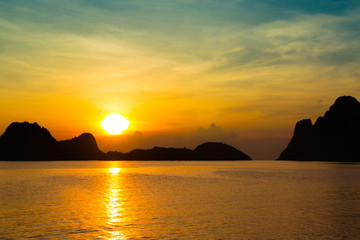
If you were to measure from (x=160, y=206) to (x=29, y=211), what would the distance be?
16.8m

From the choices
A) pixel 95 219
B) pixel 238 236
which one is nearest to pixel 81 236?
pixel 95 219

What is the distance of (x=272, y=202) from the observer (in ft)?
175

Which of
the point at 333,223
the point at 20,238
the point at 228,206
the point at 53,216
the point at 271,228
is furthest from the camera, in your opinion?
the point at 228,206

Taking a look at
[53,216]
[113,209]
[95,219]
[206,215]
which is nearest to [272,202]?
[206,215]

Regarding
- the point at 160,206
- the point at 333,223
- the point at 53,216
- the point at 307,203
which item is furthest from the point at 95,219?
the point at 307,203

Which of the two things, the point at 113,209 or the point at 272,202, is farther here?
the point at 272,202

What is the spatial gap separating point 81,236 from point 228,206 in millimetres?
23705

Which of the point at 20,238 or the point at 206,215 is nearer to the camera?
the point at 20,238

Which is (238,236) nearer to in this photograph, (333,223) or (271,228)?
(271,228)

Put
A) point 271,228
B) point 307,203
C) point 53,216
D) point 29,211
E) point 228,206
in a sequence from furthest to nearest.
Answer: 1. point 307,203
2. point 228,206
3. point 29,211
4. point 53,216
5. point 271,228

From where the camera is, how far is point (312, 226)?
35.5 meters

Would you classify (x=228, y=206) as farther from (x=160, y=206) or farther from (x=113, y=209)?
(x=113, y=209)

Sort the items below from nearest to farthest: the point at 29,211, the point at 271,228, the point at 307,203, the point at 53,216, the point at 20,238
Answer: the point at 20,238, the point at 271,228, the point at 53,216, the point at 29,211, the point at 307,203

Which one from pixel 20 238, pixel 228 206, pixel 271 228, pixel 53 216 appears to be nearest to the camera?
pixel 20 238
